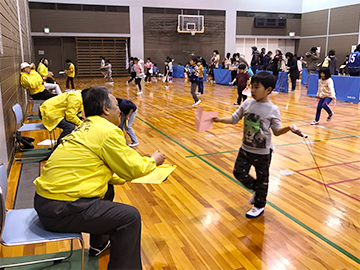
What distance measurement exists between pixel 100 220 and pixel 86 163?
36 cm

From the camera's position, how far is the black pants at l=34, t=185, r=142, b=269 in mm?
2088

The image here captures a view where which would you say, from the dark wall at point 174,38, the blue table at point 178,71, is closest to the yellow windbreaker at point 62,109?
the blue table at point 178,71

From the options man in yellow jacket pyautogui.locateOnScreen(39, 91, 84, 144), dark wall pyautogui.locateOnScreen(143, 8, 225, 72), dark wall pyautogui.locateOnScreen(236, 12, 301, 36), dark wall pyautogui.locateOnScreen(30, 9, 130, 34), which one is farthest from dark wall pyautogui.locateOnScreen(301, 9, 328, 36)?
man in yellow jacket pyautogui.locateOnScreen(39, 91, 84, 144)

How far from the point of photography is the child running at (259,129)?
317 centimetres

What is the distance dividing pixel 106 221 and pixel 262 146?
5.62 ft

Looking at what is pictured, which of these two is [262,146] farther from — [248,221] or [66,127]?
[66,127]

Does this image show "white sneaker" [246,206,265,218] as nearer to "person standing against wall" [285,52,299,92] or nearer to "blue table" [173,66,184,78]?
"person standing against wall" [285,52,299,92]

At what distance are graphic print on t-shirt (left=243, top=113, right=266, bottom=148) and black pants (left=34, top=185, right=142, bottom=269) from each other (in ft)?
4.96

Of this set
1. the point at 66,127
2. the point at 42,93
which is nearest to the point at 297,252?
the point at 66,127

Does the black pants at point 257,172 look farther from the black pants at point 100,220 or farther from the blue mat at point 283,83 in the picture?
the blue mat at point 283,83

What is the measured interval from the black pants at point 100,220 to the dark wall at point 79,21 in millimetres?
21170

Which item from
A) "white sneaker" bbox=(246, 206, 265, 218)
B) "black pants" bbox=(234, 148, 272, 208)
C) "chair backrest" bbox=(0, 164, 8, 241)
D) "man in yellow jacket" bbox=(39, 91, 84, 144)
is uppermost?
"man in yellow jacket" bbox=(39, 91, 84, 144)

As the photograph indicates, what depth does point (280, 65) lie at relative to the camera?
47.9 feet

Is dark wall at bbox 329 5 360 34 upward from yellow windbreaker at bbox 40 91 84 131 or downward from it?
upward
